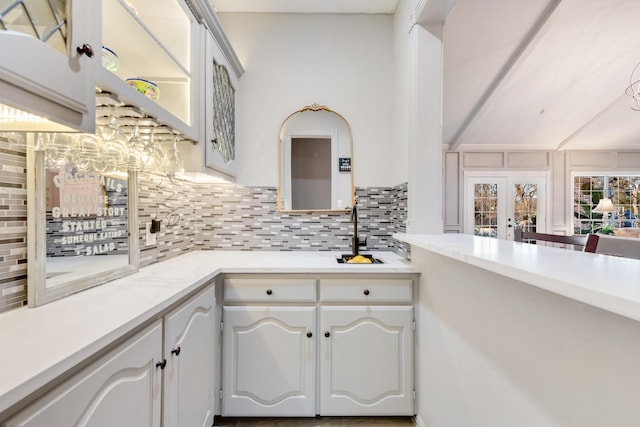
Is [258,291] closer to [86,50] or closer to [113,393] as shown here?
[113,393]

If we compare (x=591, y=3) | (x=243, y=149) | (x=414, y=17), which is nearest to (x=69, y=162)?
(x=243, y=149)

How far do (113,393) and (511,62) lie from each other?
460 centimetres

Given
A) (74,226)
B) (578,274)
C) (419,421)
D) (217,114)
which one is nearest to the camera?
(578,274)

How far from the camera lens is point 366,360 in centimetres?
162

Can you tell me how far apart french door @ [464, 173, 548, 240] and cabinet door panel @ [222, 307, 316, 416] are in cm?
466

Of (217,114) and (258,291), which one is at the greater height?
(217,114)

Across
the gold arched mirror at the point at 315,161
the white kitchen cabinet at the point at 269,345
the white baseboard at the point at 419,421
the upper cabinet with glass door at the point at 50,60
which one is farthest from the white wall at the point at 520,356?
the upper cabinet with glass door at the point at 50,60

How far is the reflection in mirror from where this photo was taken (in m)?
0.95

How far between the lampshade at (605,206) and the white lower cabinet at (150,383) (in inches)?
269

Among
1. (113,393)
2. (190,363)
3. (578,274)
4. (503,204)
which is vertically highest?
(503,204)

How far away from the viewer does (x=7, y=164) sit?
90 centimetres

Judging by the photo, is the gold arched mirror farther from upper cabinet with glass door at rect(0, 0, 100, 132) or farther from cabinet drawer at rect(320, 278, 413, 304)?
upper cabinet with glass door at rect(0, 0, 100, 132)

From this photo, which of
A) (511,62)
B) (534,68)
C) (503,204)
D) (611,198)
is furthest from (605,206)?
(511,62)

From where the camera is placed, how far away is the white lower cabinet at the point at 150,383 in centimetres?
65
